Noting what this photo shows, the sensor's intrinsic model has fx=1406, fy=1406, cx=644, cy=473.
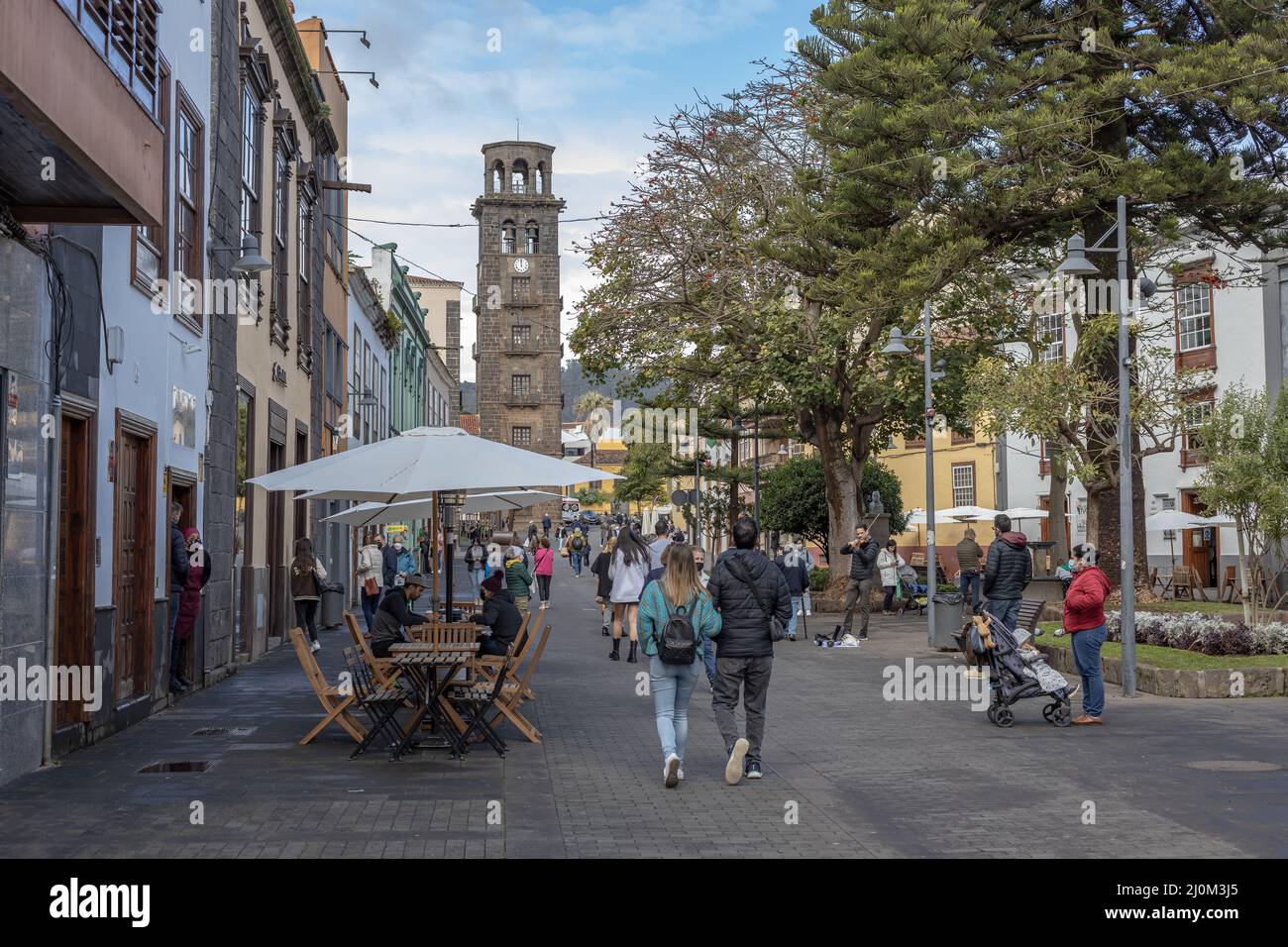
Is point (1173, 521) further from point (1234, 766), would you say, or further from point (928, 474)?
point (1234, 766)

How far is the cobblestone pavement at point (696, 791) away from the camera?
7.54 meters

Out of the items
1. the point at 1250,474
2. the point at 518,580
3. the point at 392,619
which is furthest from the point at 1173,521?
the point at 392,619

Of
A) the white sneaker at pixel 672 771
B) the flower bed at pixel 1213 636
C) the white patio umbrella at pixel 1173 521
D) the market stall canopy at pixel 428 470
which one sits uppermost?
the market stall canopy at pixel 428 470

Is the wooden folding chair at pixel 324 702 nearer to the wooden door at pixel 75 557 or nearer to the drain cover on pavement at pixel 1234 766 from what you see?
the wooden door at pixel 75 557

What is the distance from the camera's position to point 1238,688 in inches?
570

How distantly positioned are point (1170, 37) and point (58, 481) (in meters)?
17.1

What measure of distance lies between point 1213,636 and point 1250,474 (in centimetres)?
232

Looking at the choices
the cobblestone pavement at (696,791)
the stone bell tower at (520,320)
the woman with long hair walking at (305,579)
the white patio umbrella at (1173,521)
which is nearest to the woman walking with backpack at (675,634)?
the cobblestone pavement at (696,791)

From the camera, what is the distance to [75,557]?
1113 centimetres

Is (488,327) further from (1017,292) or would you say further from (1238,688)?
(1238,688)

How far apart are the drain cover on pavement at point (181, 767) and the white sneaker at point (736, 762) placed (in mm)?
3744

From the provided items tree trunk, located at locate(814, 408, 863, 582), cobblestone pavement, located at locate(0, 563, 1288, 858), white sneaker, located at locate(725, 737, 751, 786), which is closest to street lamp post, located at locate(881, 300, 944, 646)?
tree trunk, located at locate(814, 408, 863, 582)

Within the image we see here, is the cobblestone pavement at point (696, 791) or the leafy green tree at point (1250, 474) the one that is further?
the leafy green tree at point (1250, 474)

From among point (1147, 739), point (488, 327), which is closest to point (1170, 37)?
point (1147, 739)
